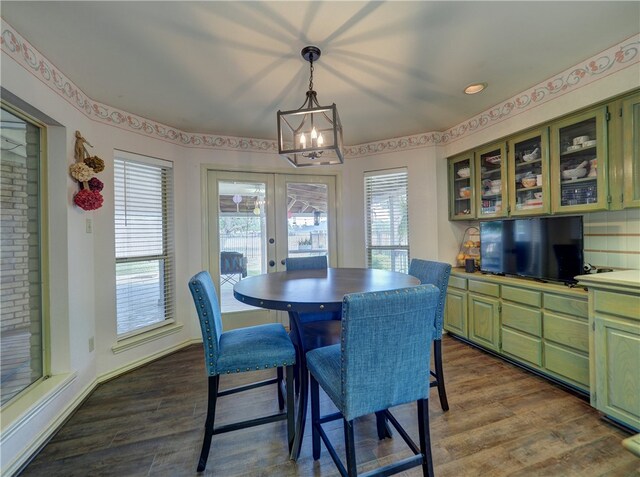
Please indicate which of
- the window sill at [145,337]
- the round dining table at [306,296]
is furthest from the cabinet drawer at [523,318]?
the window sill at [145,337]

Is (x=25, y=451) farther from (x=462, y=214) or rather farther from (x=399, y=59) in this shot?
(x=462, y=214)

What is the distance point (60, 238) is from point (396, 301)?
2.46 meters

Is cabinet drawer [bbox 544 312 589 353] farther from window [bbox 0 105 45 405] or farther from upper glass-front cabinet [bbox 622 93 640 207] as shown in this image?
window [bbox 0 105 45 405]

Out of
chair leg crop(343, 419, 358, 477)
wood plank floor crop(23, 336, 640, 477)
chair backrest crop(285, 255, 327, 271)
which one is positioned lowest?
wood plank floor crop(23, 336, 640, 477)

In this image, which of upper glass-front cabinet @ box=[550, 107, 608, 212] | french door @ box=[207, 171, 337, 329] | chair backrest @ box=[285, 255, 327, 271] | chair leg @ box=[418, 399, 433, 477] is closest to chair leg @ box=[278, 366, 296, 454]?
chair leg @ box=[418, 399, 433, 477]

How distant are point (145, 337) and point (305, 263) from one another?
1.81m

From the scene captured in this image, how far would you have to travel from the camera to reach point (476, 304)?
119 inches

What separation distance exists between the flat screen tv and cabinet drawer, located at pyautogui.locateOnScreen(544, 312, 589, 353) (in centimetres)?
33

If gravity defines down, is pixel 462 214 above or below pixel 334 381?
above

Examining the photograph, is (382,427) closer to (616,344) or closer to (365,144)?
(616,344)

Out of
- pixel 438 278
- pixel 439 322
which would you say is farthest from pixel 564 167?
pixel 439 322

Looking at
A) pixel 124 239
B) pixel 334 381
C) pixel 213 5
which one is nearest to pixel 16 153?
pixel 124 239

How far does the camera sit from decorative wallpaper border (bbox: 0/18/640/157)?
1871 mm

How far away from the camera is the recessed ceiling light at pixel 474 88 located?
246 centimetres
